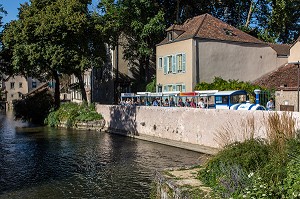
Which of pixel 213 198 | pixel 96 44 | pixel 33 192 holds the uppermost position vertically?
pixel 96 44

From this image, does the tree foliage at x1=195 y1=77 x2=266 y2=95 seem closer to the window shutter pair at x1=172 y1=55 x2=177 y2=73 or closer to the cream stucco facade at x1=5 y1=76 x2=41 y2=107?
the window shutter pair at x1=172 y1=55 x2=177 y2=73

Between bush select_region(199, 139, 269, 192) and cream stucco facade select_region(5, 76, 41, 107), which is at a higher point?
cream stucco facade select_region(5, 76, 41, 107)

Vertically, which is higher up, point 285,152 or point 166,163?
point 285,152

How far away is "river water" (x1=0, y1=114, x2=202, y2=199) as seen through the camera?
47.2ft

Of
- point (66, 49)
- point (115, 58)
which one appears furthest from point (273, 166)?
point (115, 58)

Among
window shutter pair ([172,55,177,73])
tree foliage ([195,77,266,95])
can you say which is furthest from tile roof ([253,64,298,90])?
window shutter pair ([172,55,177,73])

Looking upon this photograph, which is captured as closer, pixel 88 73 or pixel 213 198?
pixel 213 198

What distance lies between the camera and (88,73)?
202ft

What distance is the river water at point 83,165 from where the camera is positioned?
47.2 ft

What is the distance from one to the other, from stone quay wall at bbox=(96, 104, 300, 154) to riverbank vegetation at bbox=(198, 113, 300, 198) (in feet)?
17.0

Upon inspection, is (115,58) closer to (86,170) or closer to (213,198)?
(86,170)

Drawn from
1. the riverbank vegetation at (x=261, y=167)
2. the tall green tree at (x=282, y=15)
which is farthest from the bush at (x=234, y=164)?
the tall green tree at (x=282, y=15)

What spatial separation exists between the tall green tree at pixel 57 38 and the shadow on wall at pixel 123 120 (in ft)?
23.4

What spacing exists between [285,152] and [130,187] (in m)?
6.96
